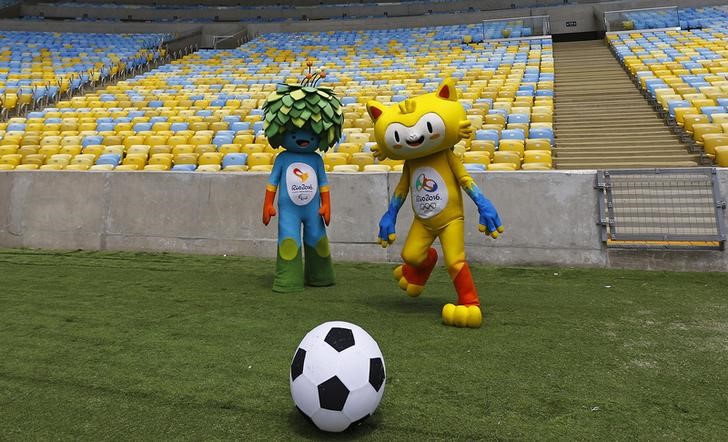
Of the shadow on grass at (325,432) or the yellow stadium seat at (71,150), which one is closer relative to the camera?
the shadow on grass at (325,432)

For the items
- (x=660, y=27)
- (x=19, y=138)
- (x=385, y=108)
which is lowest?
(x=385, y=108)

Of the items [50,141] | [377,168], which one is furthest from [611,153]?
[50,141]

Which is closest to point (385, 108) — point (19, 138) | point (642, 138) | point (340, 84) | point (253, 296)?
point (253, 296)

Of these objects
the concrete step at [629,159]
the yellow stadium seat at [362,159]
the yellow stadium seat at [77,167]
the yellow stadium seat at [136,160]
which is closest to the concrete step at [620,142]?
the concrete step at [629,159]

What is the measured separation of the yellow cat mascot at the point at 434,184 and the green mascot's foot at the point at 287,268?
1.18 m

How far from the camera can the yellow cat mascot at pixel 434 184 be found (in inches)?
156

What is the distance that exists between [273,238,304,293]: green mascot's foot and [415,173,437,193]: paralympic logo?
1561 mm

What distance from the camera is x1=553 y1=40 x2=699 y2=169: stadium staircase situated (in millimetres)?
7680

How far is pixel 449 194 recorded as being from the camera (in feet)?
13.5

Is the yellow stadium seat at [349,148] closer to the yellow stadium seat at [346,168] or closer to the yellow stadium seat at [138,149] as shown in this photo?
the yellow stadium seat at [346,168]

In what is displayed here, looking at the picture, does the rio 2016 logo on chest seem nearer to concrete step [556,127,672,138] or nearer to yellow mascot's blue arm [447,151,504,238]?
yellow mascot's blue arm [447,151,504,238]

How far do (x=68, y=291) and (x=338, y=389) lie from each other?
3.97 meters

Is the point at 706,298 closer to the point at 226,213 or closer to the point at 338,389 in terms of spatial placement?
the point at 338,389

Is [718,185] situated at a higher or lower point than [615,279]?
higher
